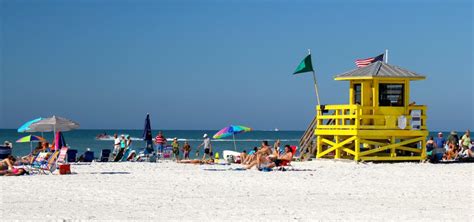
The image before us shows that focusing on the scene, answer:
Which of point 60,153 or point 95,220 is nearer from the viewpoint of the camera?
point 95,220

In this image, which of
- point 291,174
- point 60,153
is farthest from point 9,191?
point 291,174

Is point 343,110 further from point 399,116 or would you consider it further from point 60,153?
point 60,153

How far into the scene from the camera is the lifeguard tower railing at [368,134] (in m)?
23.5

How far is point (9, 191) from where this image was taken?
14.0 m

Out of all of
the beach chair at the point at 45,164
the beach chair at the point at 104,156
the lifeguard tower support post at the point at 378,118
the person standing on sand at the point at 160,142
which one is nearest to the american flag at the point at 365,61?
the lifeguard tower support post at the point at 378,118

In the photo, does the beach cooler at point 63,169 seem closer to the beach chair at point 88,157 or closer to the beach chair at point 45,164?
the beach chair at point 45,164

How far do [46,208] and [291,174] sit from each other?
836cm

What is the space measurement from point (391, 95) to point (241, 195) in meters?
11.5

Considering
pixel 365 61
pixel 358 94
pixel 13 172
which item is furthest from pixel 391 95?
pixel 13 172

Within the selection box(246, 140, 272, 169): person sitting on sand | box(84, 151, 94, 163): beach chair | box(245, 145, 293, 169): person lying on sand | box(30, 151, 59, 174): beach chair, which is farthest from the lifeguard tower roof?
box(30, 151, 59, 174): beach chair

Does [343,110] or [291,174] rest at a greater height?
[343,110]

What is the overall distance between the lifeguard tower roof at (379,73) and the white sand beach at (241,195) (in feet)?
13.1

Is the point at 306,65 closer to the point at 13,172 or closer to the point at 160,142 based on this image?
the point at 160,142

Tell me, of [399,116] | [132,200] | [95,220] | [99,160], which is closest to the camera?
[95,220]
